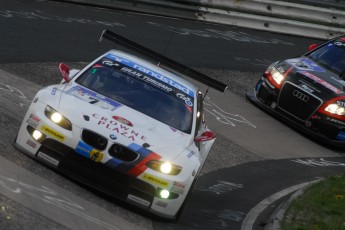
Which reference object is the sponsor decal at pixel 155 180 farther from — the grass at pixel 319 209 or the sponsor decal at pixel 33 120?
the grass at pixel 319 209

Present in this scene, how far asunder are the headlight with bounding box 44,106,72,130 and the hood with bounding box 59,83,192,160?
0.18 ft

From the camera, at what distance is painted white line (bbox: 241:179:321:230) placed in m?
11.2

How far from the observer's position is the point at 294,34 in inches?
1105

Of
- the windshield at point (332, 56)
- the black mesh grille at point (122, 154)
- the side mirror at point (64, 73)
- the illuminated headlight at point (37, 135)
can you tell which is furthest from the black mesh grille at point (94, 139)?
the windshield at point (332, 56)

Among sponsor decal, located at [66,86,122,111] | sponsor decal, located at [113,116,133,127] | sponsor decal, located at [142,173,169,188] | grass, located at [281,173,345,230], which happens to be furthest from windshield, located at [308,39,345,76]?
sponsor decal, located at [142,173,169,188]

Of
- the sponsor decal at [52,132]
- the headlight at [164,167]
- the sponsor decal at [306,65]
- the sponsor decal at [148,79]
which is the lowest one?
the sponsor decal at [306,65]

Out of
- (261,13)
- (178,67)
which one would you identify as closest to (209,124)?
(178,67)

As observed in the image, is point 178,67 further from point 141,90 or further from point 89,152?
point 89,152

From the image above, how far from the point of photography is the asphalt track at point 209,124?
9516 millimetres

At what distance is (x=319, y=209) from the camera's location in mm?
11883

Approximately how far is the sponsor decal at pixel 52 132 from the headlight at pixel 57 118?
101mm

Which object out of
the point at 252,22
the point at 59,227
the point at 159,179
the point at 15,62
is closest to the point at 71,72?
the point at 159,179

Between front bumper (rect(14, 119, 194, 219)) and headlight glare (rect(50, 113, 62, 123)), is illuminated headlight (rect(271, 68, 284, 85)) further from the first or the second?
headlight glare (rect(50, 113, 62, 123))

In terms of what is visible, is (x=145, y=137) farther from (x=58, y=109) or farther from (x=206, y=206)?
(x=206, y=206)
